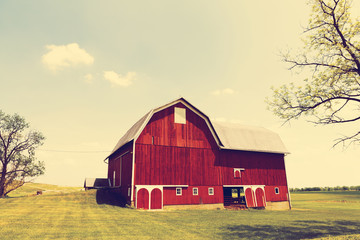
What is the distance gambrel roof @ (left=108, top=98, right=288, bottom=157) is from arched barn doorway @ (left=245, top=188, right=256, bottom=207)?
4.73m

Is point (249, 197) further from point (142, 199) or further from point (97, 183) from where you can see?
point (97, 183)

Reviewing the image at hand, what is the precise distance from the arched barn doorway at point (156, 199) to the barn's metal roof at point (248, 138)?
28.8 ft

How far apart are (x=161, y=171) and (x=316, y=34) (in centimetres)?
1679

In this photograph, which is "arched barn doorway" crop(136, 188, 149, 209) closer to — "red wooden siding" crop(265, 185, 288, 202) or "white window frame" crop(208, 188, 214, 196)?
"white window frame" crop(208, 188, 214, 196)

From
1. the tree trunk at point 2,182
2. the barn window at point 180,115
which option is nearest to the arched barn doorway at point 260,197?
the barn window at point 180,115

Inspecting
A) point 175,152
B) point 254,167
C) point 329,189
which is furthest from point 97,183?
point 329,189

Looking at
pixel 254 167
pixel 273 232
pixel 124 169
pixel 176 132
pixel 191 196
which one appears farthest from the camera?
pixel 254 167

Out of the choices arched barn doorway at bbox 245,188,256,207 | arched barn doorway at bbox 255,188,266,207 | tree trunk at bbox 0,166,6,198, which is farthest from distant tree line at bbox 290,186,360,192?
tree trunk at bbox 0,166,6,198

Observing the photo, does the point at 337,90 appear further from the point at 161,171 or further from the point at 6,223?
the point at 6,223

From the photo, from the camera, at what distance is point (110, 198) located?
84.2ft

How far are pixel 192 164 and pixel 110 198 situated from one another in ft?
31.3

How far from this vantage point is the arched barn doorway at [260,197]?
2743cm

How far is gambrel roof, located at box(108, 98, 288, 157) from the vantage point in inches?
1042

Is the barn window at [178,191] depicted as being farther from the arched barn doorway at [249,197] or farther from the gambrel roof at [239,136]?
the arched barn doorway at [249,197]
